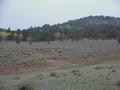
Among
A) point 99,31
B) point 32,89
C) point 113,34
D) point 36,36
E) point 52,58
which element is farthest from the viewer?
point 99,31

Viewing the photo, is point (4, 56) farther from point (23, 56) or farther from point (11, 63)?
point (11, 63)

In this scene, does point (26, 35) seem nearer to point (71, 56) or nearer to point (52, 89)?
point (71, 56)

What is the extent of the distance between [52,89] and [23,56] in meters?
29.1

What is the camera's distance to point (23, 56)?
42.3 metres

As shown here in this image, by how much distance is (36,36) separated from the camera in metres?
102

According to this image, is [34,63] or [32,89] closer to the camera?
[32,89]

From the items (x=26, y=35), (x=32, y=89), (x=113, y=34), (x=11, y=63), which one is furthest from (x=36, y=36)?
(x=32, y=89)

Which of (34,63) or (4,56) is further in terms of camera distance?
(4,56)

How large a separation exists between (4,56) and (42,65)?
8185 mm

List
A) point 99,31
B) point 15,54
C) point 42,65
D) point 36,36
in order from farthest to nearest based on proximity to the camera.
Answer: point 99,31 < point 36,36 < point 15,54 < point 42,65

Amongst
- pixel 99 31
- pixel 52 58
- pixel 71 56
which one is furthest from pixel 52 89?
pixel 99 31

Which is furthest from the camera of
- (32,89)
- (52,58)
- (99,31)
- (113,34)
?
(99,31)

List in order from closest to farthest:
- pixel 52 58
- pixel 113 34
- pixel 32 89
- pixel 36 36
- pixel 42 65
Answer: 1. pixel 32 89
2. pixel 42 65
3. pixel 52 58
4. pixel 36 36
5. pixel 113 34

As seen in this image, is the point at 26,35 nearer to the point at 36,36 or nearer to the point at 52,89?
the point at 36,36
